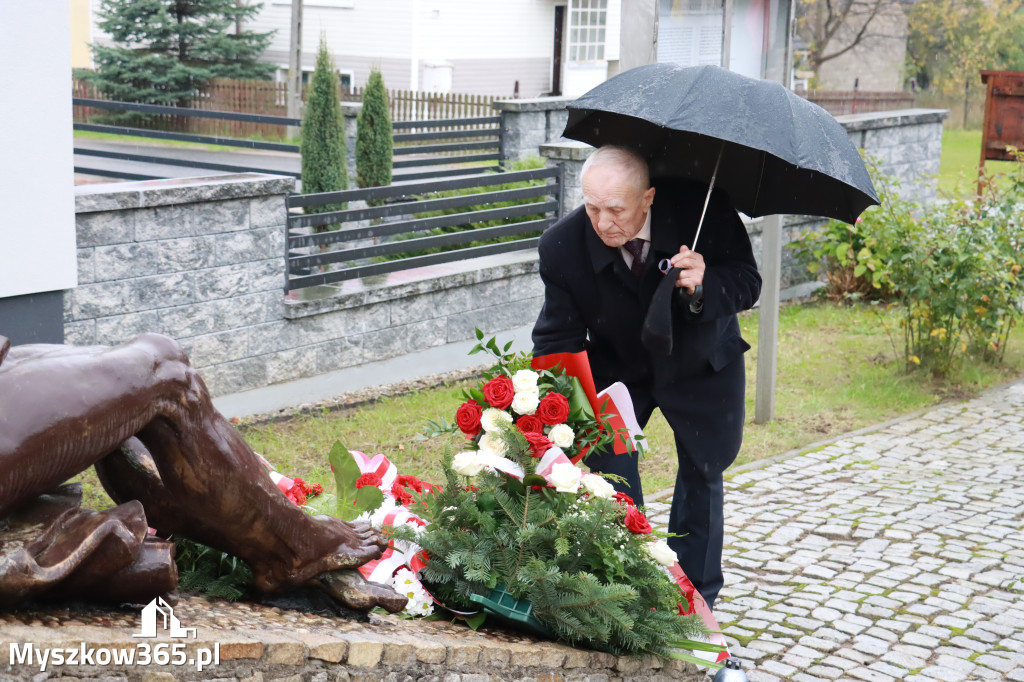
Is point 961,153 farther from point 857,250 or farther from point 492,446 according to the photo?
point 492,446

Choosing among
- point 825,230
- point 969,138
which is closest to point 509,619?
point 825,230

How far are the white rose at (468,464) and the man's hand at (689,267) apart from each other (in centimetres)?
93

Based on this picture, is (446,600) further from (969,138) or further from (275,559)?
(969,138)

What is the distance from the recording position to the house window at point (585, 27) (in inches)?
1251

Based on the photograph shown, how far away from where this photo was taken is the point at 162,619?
2.56 m

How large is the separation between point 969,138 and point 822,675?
33.0 metres

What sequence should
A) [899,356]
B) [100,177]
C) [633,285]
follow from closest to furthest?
[633,285], [899,356], [100,177]

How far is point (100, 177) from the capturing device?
14.2 m

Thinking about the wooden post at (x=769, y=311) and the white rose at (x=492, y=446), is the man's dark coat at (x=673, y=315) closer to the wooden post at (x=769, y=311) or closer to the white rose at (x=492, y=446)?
the white rose at (x=492, y=446)

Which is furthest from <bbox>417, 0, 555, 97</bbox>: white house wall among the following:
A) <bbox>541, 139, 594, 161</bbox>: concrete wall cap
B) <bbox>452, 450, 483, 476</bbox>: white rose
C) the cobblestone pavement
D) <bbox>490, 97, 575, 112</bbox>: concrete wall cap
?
<bbox>452, 450, 483, 476</bbox>: white rose

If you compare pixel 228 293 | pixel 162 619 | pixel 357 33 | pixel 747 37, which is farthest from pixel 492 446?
pixel 357 33

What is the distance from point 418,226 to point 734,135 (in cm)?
506

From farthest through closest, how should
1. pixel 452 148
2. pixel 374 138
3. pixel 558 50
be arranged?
pixel 558 50 < pixel 452 148 < pixel 374 138

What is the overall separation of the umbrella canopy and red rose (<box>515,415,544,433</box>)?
103 centimetres
